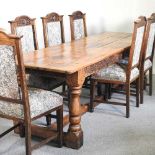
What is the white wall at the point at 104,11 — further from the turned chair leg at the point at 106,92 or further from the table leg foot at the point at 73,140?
the table leg foot at the point at 73,140

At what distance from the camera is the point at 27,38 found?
318 centimetres

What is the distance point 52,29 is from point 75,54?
84cm

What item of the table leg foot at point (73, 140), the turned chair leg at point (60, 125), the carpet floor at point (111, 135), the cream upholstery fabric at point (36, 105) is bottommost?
the carpet floor at point (111, 135)

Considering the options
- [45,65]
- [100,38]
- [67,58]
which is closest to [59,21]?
[100,38]

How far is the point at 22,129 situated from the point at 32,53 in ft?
2.46

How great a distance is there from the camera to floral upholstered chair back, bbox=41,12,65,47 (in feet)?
11.4

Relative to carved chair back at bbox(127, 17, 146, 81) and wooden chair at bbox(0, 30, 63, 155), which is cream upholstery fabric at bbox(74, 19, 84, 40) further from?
wooden chair at bbox(0, 30, 63, 155)

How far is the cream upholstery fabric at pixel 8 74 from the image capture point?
6.58ft

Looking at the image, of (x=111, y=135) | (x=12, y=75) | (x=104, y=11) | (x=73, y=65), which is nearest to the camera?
(x=12, y=75)

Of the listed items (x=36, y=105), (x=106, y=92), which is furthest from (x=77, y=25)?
(x=36, y=105)

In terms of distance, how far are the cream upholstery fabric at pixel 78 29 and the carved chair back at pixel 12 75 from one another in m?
2.01

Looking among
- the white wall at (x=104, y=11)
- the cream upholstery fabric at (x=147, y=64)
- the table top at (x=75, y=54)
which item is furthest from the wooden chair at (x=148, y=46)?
the white wall at (x=104, y=11)

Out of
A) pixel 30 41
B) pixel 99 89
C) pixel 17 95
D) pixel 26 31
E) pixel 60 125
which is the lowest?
pixel 99 89

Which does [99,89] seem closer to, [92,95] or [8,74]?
[92,95]
